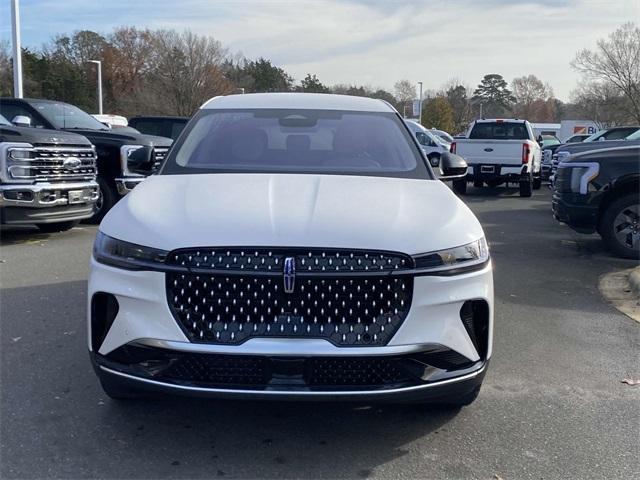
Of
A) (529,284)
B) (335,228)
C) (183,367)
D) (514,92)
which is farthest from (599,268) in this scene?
(514,92)

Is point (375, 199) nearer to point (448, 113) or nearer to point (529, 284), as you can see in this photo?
point (529, 284)

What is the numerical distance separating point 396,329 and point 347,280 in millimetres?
311

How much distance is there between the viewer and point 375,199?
356cm

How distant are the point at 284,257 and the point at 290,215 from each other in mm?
305

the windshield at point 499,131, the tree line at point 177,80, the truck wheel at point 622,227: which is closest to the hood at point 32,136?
the truck wheel at point 622,227

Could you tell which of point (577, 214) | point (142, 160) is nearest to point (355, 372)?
point (142, 160)

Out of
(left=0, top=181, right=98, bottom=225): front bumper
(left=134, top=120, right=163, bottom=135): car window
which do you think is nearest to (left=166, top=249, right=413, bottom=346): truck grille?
(left=0, top=181, right=98, bottom=225): front bumper

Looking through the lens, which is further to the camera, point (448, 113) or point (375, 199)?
point (448, 113)

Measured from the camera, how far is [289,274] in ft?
9.57

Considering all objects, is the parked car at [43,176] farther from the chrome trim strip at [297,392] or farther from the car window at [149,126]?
the car window at [149,126]

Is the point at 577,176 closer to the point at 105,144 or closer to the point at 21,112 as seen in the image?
the point at 105,144

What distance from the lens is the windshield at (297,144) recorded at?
4.27 meters

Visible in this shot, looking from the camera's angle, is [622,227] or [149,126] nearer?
[622,227]

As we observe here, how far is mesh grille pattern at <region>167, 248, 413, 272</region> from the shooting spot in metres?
2.94
